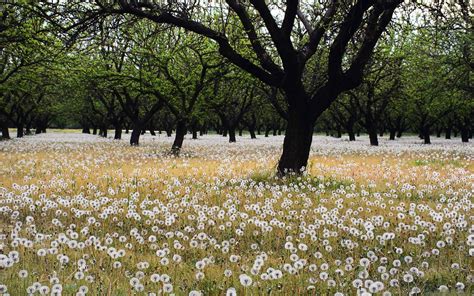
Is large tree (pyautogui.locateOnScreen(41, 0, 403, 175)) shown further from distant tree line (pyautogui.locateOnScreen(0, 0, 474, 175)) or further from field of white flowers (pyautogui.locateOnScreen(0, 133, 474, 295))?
field of white flowers (pyautogui.locateOnScreen(0, 133, 474, 295))

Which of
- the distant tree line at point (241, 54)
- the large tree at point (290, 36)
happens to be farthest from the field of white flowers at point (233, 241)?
the distant tree line at point (241, 54)

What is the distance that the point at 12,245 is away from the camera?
5121 millimetres

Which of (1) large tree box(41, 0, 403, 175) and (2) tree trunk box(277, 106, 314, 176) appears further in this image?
(2) tree trunk box(277, 106, 314, 176)

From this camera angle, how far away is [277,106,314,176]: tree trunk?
12.9m

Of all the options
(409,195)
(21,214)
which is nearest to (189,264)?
(21,214)

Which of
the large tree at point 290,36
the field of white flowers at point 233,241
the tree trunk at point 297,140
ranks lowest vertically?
the field of white flowers at point 233,241

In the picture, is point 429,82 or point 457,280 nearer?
point 457,280

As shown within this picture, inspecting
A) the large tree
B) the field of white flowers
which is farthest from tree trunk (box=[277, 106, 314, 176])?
the field of white flowers

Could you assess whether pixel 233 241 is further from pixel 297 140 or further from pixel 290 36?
pixel 290 36

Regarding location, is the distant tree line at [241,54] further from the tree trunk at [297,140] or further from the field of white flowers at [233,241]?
the field of white flowers at [233,241]

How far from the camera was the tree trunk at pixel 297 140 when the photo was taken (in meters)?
12.9

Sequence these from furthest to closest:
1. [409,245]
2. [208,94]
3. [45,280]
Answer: [208,94]
[409,245]
[45,280]

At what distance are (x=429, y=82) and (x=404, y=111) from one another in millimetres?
22706

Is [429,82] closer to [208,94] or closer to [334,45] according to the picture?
[208,94]
